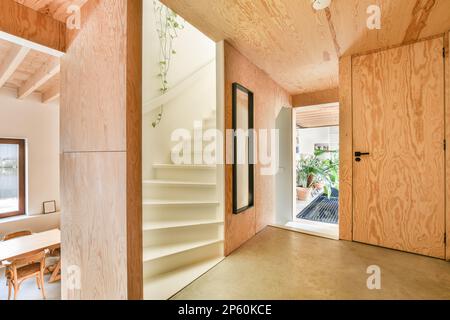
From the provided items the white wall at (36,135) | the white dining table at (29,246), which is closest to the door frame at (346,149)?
the white dining table at (29,246)

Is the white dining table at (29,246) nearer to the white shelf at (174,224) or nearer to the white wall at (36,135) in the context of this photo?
the white wall at (36,135)

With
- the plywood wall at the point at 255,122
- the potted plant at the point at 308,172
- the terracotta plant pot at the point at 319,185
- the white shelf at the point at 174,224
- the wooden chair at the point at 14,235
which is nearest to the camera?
the white shelf at the point at 174,224

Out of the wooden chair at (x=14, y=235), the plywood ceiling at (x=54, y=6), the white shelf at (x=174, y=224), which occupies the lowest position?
the wooden chair at (x=14, y=235)

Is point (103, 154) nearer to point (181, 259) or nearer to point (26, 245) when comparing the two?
point (181, 259)

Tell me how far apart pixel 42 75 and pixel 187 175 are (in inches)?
95.3

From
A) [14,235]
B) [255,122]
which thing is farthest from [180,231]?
[14,235]

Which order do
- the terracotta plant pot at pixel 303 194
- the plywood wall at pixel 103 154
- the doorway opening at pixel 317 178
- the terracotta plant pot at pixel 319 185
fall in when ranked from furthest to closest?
the terracotta plant pot at pixel 319 185, the terracotta plant pot at pixel 303 194, the doorway opening at pixel 317 178, the plywood wall at pixel 103 154

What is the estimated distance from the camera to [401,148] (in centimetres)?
215

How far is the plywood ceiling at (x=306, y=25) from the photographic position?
5.37ft

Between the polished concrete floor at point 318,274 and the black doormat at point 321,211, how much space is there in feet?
6.72
